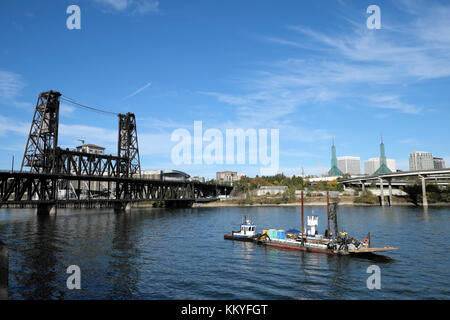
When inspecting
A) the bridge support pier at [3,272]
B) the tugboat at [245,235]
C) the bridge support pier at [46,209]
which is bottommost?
the tugboat at [245,235]

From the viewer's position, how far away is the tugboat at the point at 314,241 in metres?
44.3

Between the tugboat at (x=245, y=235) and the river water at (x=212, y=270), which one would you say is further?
the tugboat at (x=245, y=235)

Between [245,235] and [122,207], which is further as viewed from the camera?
[122,207]

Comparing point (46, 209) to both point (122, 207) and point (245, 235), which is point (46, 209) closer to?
point (122, 207)

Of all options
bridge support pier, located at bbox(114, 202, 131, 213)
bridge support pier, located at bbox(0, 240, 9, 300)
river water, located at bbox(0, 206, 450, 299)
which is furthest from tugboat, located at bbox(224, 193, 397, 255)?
bridge support pier, located at bbox(114, 202, 131, 213)

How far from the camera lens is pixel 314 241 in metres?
49.5

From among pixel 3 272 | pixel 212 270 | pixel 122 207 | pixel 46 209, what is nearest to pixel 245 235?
pixel 212 270

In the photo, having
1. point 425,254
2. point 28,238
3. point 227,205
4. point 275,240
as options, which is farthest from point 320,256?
point 227,205

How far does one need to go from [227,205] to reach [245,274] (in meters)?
161

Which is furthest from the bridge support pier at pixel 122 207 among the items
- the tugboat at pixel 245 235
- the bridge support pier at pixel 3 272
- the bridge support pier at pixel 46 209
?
the bridge support pier at pixel 3 272

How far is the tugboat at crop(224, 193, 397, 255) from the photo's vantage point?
145 feet

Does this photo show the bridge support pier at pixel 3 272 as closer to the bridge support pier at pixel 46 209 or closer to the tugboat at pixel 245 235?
the tugboat at pixel 245 235

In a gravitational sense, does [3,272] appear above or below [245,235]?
above

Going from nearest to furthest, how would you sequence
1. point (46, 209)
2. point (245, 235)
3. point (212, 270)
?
1. point (212, 270)
2. point (245, 235)
3. point (46, 209)
